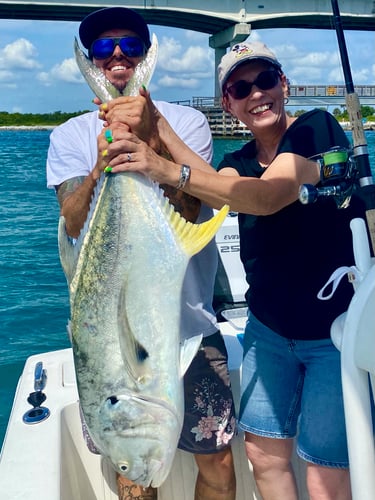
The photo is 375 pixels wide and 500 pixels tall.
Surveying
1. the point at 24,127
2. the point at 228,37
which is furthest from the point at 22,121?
the point at 228,37

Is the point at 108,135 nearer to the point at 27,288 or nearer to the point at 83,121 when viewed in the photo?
the point at 83,121

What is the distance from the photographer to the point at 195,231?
1.52 metres

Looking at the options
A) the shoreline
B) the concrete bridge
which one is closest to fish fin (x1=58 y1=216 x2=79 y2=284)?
the concrete bridge

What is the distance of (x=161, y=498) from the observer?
7.82 feet

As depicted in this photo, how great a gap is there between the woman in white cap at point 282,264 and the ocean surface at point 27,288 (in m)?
2.88

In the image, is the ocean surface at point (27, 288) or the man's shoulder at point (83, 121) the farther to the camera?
the ocean surface at point (27, 288)

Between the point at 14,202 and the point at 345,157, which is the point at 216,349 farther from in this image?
the point at 14,202

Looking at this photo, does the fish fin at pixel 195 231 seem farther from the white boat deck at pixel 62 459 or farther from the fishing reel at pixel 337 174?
the white boat deck at pixel 62 459

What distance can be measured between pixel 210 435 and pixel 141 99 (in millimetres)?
1260

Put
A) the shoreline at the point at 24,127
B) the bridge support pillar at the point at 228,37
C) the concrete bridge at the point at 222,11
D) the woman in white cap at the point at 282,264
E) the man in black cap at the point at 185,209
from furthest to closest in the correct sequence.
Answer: the shoreline at the point at 24,127 < the bridge support pillar at the point at 228,37 < the concrete bridge at the point at 222,11 < the man in black cap at the point at 185,209 < the woman in white cap at the point at 282,264

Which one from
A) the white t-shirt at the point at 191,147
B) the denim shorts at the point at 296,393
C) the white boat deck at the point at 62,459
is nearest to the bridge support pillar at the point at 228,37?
the white boat deck at the point at 62,459

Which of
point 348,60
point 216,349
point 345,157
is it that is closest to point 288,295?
point 216,349

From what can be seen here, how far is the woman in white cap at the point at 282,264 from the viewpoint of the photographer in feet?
5.54

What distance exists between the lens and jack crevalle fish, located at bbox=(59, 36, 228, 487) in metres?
1.44
